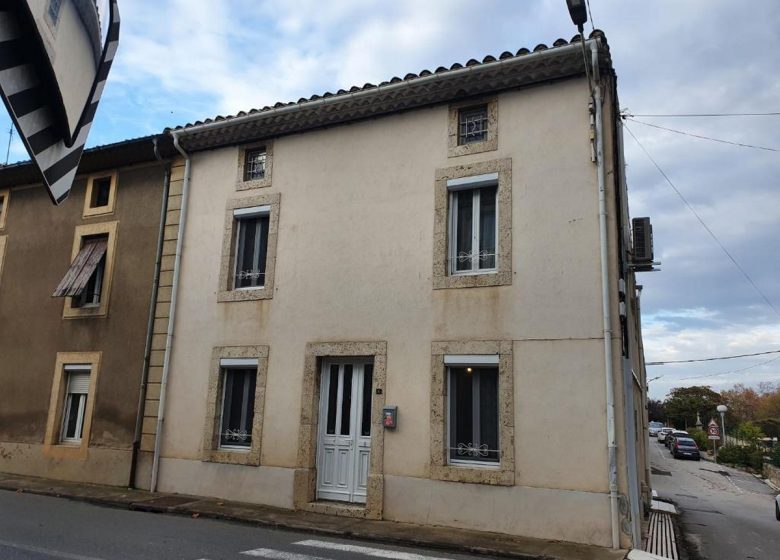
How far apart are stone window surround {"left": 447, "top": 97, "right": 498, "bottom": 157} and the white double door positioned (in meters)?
3.52

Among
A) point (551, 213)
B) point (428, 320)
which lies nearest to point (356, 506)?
point (428, 320)

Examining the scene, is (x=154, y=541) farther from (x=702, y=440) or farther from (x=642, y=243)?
(x=702, y=440)

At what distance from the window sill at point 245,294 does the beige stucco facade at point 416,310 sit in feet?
0.24

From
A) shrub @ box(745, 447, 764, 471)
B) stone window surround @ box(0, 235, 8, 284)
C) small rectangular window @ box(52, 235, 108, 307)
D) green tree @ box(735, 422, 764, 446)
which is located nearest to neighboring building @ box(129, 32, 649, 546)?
small rectangular window @ box(52, 235, 108, 307)

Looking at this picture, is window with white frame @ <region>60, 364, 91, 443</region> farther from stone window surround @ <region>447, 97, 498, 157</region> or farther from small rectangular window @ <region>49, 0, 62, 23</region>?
small rectangular window @ <region>49, 0, 62, 23</region>

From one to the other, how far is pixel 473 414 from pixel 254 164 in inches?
236

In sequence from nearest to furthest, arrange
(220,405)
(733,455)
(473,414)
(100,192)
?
(473,414)
(220,405)
(100,192)
(733,455)

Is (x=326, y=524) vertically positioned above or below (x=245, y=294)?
below

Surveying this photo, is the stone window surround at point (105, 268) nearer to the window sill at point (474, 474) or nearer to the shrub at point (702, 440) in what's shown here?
the window sill at point (474, 474)

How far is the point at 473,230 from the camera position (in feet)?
28.6

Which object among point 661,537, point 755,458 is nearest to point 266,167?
point 661,537

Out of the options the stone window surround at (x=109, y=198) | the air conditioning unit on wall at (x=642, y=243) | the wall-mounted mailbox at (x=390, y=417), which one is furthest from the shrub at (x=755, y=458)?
the stone window surround at (x=109, y=198)

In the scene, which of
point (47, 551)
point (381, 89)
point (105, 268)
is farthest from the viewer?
point (105, 268)

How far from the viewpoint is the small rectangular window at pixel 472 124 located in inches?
349
